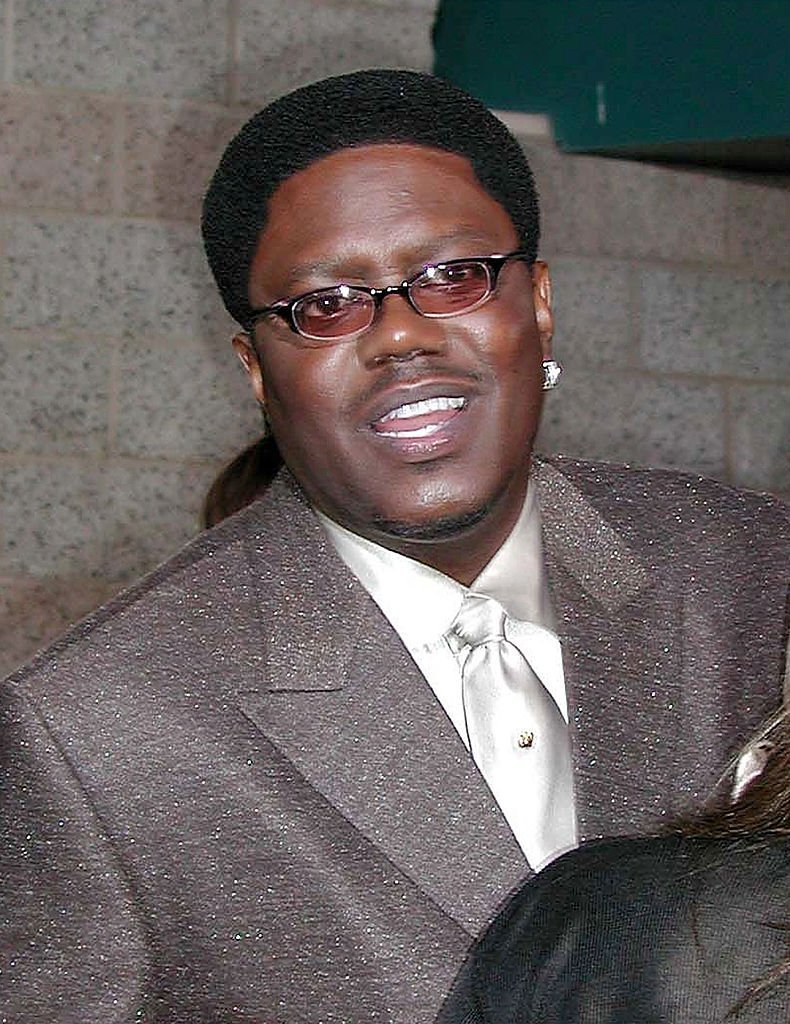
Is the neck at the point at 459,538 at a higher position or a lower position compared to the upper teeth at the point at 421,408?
lower

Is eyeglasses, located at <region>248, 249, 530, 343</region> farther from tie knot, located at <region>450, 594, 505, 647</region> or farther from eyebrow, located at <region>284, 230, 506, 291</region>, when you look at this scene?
tie knot, located at <region>450, 594, 505, 647</region>

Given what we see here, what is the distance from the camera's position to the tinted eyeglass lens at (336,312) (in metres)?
1.55

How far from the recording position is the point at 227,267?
1.67m

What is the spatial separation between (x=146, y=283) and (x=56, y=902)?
61.4 inches

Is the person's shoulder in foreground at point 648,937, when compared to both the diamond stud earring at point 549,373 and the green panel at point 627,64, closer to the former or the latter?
the diamond stud earring at point 549,373

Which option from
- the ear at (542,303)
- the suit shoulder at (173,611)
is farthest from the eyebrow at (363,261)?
the suit shoulder at (173,611)

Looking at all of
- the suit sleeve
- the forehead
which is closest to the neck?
the forehead

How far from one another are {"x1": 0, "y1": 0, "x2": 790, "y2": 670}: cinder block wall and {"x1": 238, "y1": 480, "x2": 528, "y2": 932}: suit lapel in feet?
4.20

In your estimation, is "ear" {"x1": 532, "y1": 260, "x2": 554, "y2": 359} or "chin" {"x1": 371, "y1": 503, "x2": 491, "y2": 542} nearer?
"chin" {"x1": 371, "y1": 503, "x2": 491, "y2": 542}

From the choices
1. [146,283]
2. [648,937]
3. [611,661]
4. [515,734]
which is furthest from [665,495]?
[146,283]

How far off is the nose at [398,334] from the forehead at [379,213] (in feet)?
0.12

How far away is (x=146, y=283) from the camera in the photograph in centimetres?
290

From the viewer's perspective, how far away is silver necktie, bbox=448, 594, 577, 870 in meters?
1.59

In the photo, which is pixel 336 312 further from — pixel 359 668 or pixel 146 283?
pixel 146 283
